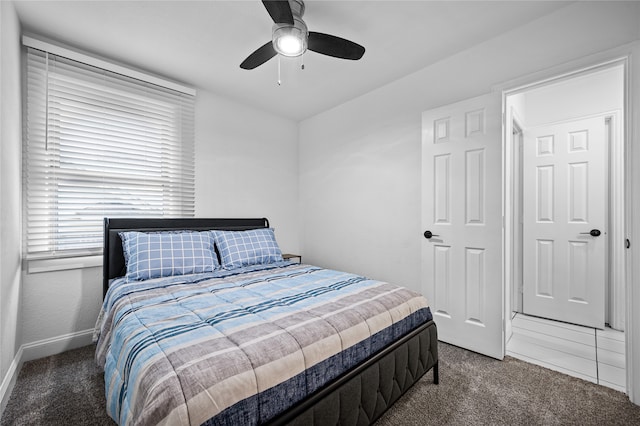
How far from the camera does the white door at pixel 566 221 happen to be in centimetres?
296

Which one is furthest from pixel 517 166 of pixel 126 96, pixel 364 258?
pixel 126 96

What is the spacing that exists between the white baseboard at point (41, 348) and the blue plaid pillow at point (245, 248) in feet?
4.49

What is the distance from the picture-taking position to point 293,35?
181cm

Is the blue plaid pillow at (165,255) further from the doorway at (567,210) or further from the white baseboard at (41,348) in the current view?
the doorway at (567,210)

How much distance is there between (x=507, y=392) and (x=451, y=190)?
158 cm

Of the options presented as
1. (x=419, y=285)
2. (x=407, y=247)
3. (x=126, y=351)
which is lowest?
(x=419, y=285)

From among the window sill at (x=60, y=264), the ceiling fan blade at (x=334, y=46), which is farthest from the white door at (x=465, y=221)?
the window sill at (x=60, y=264)

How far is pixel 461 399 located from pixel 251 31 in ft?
10.1

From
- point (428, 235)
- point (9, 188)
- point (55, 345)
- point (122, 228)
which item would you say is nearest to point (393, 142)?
point (428, 235)

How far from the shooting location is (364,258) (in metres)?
3.49

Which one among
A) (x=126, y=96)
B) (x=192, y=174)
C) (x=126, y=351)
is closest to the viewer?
(x=126, y=351)

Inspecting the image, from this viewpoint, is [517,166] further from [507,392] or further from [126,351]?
[126,351]

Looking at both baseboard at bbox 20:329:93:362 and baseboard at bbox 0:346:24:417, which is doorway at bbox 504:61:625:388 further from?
baseboard at bbox 20:329:93:362

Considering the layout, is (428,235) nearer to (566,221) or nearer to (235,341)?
(566,221)
